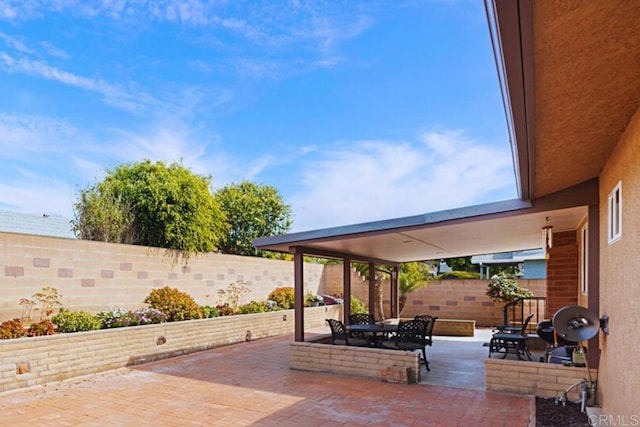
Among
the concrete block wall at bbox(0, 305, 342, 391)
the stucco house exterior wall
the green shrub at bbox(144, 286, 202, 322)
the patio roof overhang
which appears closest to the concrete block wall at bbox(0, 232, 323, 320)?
the green shrub at bbox(144, 286, 202, 322)

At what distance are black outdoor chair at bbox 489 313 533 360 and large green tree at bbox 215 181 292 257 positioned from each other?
51.8ft

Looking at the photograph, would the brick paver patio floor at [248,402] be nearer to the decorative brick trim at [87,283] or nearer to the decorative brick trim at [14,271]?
the decorative brick trim at [87,283]

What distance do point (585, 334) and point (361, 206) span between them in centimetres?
2061

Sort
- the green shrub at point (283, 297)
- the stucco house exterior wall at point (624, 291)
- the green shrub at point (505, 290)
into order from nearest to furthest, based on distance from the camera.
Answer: the stucco house exterior wall at point (624, 291) → the green shrub at point (505, 290) → the green shrub at point (283, 297)

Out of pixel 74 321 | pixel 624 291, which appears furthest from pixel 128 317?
pixel 624 291

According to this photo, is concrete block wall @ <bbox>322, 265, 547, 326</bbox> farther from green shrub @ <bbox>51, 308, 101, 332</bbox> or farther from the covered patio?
green shrub @ <bbox>51, 308, 101, 332</bbox>

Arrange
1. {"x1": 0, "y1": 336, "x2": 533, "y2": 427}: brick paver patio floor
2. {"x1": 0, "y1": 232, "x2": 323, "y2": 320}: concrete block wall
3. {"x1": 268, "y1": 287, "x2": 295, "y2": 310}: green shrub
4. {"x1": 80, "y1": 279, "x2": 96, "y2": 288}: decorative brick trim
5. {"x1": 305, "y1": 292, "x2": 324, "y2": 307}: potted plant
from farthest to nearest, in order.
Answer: {"x1": 305, "y1": 292, "x2": 324, "y2": 307}: potted plant, {"x1": 268, "y1": 287, "x2": 295, "y2": 310}: green shrub, {"x1": 80, "y1": 279, "x2": 96, "y2": 288}: decorative brick trim, {"x1": 0, "y1": 232, "x2": 323, "y2": 320}: concrete block wall, {"x1": 0, "y1": 336, "x2": 533, "y2": 427}: brick paver patio floor

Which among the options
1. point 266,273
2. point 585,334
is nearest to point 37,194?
point 266,273

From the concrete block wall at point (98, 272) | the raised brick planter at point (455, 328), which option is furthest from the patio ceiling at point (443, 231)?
the concrete block wall at point (98, 272)

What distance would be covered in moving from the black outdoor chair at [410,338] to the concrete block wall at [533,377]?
1855 millimetres

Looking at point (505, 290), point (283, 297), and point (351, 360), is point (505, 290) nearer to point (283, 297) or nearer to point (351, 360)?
point (283, 297)

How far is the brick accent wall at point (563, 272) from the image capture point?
9.88 meters

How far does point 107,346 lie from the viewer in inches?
338

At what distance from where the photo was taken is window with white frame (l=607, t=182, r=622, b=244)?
4559 millimetres
